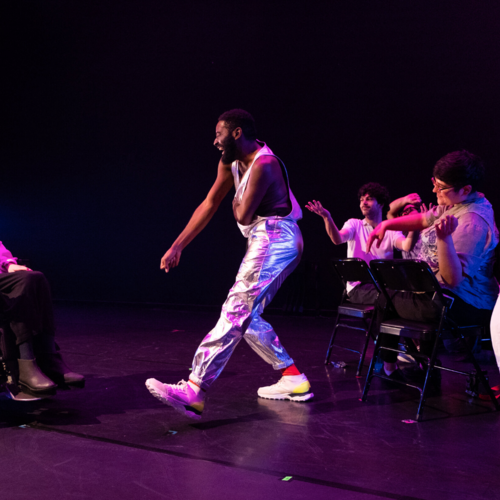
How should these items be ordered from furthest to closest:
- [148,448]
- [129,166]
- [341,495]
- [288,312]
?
[129,166] < [288,312] < [148,448] < [341,495]

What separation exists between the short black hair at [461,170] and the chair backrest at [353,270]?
0.82 meters

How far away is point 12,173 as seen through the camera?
8.28m

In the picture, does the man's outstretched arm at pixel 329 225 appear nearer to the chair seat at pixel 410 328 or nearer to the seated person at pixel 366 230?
the seated person at pixel 366 230

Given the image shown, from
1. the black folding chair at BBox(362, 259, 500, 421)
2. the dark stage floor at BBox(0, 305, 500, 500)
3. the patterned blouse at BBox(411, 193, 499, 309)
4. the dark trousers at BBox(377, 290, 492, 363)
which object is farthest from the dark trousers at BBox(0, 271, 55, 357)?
the patterned blouse at BBox(411, 193, 499, 309)

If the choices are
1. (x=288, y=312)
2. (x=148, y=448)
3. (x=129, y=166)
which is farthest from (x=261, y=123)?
(x=148, y=448)

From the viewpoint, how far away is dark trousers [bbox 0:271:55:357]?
2.40 m

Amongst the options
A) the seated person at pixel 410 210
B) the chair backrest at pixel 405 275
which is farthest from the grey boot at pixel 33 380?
the seated person at pixel 410 210

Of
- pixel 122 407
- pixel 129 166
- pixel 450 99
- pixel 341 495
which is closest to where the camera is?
pixel 341 495

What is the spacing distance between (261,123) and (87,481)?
5974mm

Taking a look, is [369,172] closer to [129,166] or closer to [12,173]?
[129,166]

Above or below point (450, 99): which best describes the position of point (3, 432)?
below

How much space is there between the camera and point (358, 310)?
369 cm

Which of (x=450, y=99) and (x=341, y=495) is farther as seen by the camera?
(x=450, y=99)

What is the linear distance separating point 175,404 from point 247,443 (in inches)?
15.3
